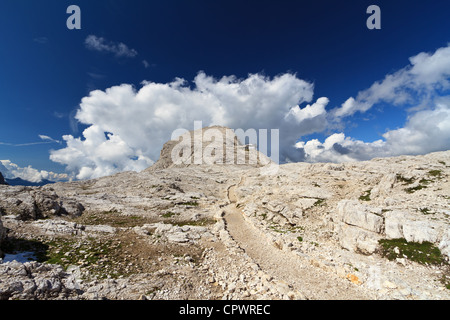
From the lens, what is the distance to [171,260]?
20.3m

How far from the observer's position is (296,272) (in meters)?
18.8

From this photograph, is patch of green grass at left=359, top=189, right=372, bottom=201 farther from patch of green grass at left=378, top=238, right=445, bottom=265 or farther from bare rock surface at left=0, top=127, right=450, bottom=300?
patch of green grass at left=378, top=238, right=445, bottom=265

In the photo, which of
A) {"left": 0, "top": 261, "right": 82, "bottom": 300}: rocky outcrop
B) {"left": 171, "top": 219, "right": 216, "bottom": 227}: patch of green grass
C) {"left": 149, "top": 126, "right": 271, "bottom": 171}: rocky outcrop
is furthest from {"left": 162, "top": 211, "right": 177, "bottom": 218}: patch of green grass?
{"left": 149, "top": 126, "right": 271, "bottom": 171}: rocky outcrop

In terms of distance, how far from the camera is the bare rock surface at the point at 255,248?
46.4 ft

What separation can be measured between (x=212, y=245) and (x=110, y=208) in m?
28.6

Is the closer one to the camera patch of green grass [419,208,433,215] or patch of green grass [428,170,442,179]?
patch of green grass [419,208,433,215]

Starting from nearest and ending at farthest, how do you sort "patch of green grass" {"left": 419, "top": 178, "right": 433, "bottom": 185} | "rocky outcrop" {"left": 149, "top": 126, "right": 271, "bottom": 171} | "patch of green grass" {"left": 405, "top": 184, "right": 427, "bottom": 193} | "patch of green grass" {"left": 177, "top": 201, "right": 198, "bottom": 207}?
1. "patch of green grass" {"left": 405, "top": 184, "right": 427, "bottom": 193}
2. "patch of green grass" {"left": 419, "top": 178, "right": 433, "bottom": 185}
3. "patch of green grass" {"left": 177, "top": 201, "right": 198, "bottom": 207}
4. "rocky outcrop" {"left": 149, "top": 126, "right": 271, "bottom": 171}

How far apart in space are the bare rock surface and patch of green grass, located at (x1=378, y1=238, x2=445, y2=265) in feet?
0.30

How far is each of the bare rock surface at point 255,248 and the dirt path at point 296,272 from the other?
11cm

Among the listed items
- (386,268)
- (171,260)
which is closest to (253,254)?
(171,260)

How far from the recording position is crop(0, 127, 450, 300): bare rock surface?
14.1 meters

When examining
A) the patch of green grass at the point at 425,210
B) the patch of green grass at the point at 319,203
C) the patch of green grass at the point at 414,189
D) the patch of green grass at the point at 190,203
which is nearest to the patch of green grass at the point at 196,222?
the patch of green grass at the point at 190,203

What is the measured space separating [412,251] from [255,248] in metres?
16.4

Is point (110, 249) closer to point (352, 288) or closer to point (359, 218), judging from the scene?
point (352, 288)
